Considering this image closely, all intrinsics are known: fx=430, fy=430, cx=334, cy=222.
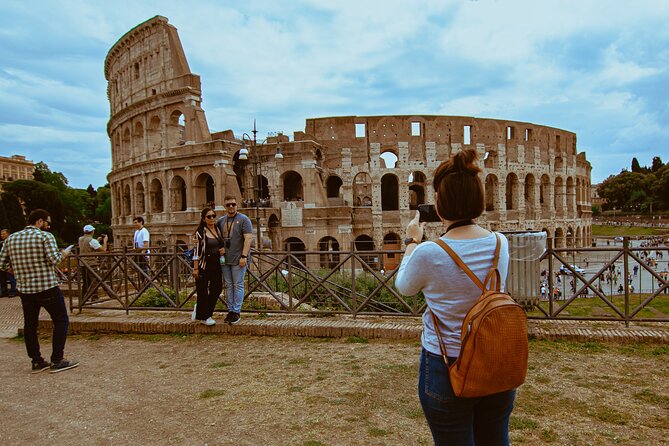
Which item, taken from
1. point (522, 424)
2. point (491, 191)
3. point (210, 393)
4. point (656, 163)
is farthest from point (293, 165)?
point (656, 163)

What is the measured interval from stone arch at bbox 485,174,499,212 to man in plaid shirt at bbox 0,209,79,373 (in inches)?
1247

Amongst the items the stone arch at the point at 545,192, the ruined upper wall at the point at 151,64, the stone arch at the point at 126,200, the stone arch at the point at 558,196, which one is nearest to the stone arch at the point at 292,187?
the ruined upper wall at the point at 151,64

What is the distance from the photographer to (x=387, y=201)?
117 ft

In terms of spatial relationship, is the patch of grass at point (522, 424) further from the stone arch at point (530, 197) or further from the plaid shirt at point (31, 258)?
the stone arch at point (530, 197)

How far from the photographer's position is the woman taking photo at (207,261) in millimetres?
5945

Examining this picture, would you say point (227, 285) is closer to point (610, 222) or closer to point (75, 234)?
point (75, 234)

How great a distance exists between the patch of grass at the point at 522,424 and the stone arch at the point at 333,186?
96.9 feet

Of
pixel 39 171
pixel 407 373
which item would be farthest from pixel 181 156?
pixel 39 171

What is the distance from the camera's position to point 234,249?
19.8ft

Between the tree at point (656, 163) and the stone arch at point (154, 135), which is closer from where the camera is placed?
the stone arch at point (154, 135)

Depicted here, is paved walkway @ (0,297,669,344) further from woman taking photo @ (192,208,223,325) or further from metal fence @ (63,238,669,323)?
woman taking photo @ (192,208,223,325)

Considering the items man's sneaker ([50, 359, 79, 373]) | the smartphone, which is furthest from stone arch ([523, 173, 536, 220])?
the smartphone

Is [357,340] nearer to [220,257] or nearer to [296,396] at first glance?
[296,396]

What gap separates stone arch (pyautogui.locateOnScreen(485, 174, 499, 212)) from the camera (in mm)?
32719
